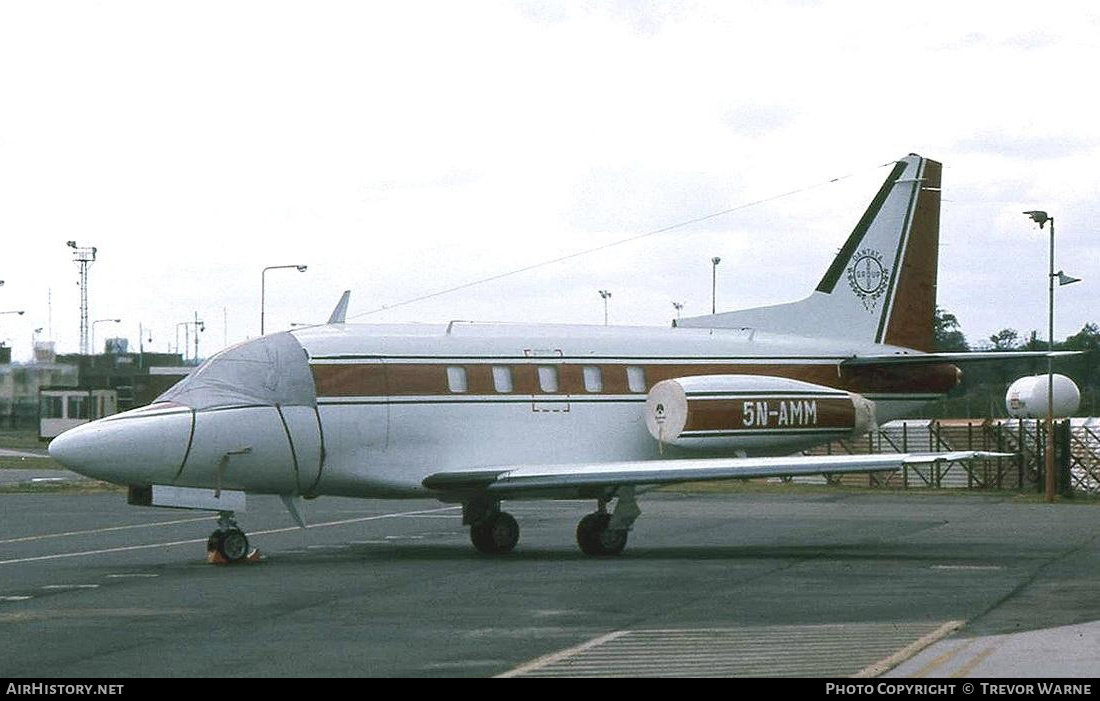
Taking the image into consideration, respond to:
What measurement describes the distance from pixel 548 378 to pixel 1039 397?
46.0 meters

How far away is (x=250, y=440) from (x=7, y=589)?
4.58 m

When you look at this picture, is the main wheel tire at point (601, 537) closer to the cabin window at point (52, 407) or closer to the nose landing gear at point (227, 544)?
the nose landing gear at point (227, 544)

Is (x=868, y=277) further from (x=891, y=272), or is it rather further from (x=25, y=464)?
(x=25, y=464)

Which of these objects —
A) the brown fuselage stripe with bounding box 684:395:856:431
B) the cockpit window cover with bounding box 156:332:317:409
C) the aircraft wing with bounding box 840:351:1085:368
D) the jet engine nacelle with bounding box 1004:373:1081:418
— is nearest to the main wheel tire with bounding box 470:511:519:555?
the brown fuselage stripe with bounding box 684:395:856:431

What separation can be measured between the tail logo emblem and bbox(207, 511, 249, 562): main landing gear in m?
13.0

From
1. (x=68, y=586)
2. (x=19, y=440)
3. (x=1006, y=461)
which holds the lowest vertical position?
(x=19, y=440)

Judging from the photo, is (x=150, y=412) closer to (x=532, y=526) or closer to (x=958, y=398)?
(x=532, y=526)

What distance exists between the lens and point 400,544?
30641 mm

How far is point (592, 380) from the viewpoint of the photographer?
28.6 metres

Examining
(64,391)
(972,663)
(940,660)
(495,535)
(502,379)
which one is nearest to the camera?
(972,663)

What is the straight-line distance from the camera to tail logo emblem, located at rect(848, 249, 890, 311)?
3231 centimetres

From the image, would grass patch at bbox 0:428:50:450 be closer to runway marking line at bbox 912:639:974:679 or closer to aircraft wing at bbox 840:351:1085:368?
aircraft wing at bbox 840:351:1085:368

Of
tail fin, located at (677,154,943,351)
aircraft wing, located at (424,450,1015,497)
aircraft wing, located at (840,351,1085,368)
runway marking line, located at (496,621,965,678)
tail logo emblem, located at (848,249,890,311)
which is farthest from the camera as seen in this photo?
tail logo emblem, located at (848,249,890,311)

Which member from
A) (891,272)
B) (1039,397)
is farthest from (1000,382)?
(891,272)
